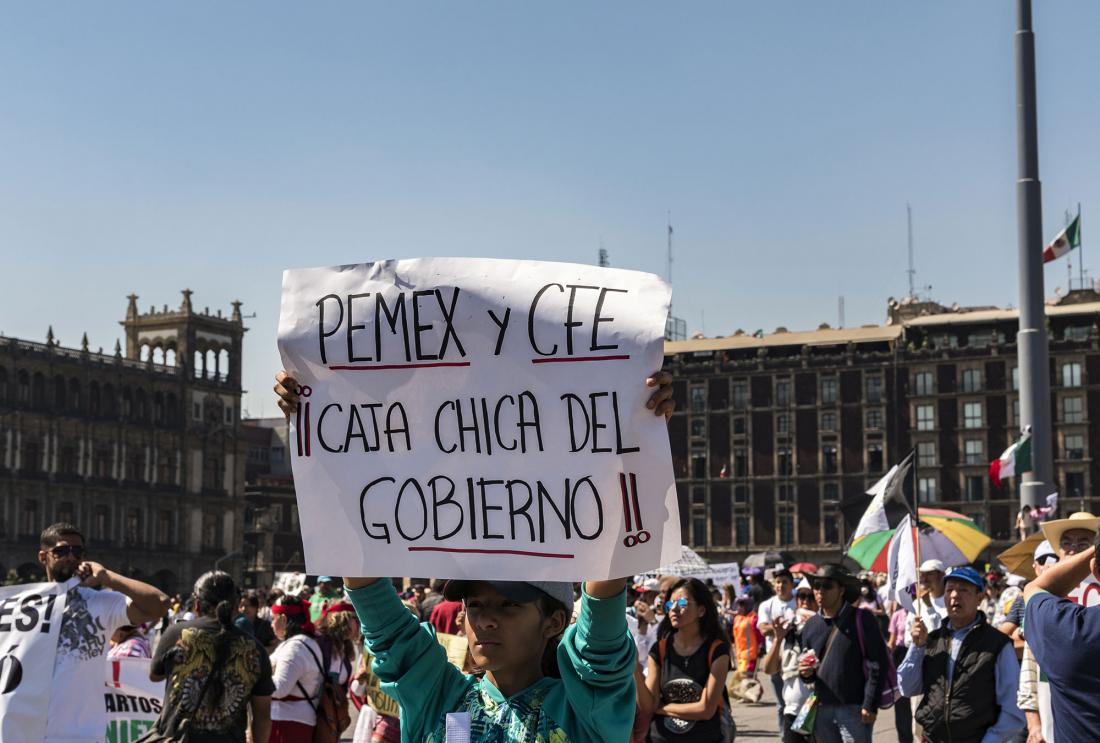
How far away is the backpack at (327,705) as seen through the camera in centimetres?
848

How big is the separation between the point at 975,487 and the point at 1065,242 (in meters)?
65.2

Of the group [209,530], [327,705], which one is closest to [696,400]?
[209,530]

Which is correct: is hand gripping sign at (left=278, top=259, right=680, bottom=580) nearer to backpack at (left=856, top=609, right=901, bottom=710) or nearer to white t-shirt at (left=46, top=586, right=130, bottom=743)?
white t-shirt at (left=46, top=586, right=130, bottom=743)

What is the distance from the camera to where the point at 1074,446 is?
82.7 m

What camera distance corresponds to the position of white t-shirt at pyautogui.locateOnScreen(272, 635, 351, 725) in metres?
8.41

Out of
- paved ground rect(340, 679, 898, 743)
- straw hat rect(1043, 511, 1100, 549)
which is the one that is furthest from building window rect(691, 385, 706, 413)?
straw hat rect(1043, 511, 1100, 549)

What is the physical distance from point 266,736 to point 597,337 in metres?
4.05

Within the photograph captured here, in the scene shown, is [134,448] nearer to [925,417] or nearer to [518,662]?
[925,417]

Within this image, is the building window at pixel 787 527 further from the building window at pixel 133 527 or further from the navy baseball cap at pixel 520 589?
the navy baseball cap at pixel 520 589

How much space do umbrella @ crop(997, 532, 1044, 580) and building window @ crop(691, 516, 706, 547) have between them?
271ft

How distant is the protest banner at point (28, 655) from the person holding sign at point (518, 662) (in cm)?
314

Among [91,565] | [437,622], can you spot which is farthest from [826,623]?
[91,565]

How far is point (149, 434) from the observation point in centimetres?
8550

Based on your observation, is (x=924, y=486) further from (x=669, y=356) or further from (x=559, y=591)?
(x=559, y=591)
